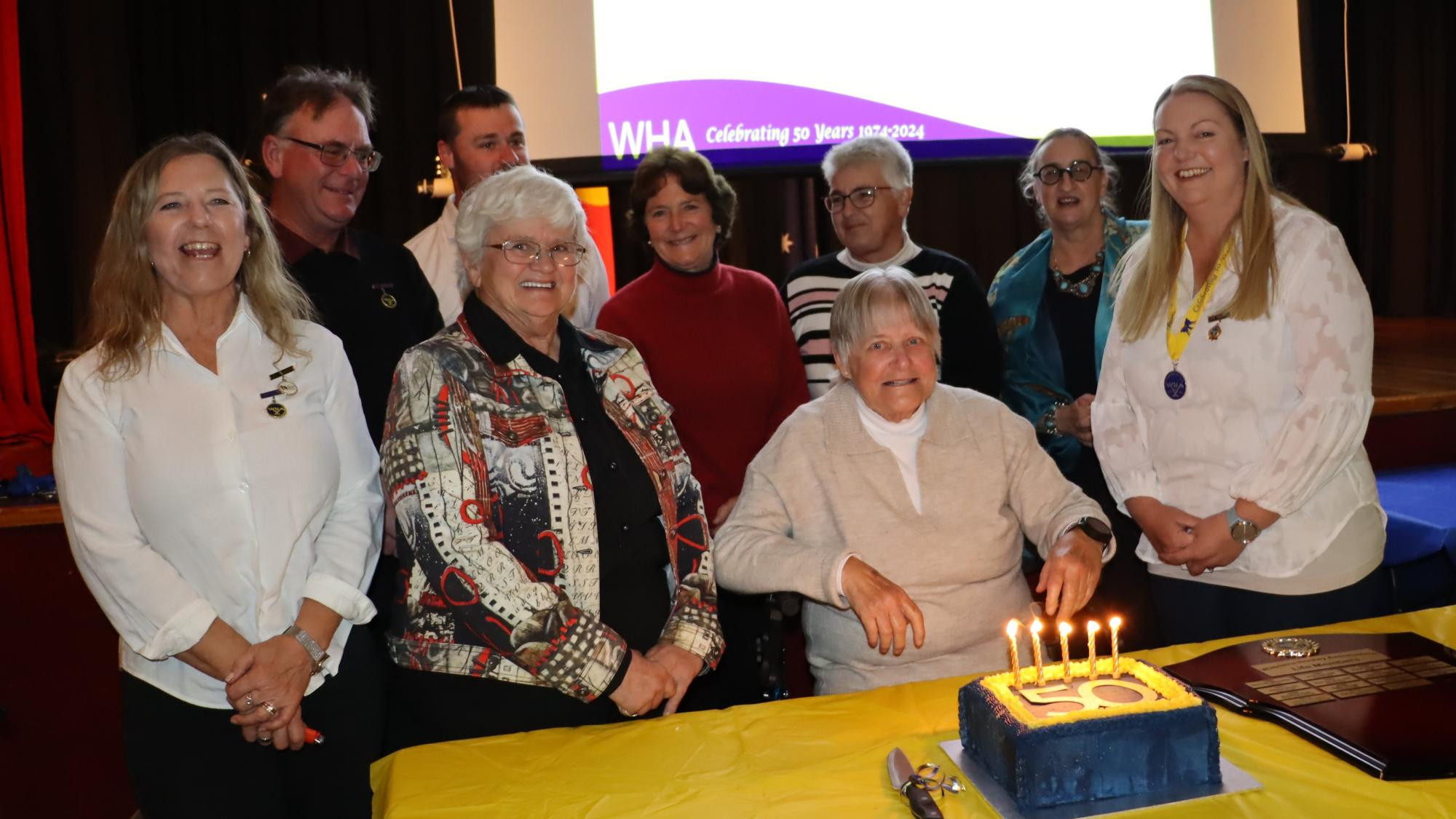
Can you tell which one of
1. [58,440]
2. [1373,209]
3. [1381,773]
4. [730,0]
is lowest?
[1381,773]

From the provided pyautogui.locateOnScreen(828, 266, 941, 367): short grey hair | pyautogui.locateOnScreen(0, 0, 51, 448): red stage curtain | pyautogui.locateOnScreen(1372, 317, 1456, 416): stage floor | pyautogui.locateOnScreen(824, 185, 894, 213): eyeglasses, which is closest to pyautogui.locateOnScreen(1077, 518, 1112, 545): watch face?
pyautogui.locateOnScreen(828, 266, 941, 367): short grey hair

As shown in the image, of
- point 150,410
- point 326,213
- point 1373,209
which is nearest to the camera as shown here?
point 150,410

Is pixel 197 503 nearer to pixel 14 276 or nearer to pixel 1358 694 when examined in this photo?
pixel 1358 694

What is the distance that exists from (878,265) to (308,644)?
193cm

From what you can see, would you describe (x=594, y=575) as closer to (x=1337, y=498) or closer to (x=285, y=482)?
(x=285, y=482)

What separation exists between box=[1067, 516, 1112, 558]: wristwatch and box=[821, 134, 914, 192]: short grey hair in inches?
52.9

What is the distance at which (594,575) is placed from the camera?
201cm

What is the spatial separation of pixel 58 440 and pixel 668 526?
42.1 inches

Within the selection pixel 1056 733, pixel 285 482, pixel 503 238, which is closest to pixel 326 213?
pixel 503 238

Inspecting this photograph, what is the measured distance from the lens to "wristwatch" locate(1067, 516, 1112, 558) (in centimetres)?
213

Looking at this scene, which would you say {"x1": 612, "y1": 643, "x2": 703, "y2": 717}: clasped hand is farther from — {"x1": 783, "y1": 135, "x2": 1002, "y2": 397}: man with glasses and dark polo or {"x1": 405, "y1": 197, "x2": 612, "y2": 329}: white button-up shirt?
{"x1": 783, "y1": 135, "x2": 1002, "y2": 397}: man with glasses and dark polo

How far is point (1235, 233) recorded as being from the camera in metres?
2.32

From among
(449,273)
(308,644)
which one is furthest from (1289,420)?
(449,273)

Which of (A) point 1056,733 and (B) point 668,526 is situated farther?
(B) point 668,526
